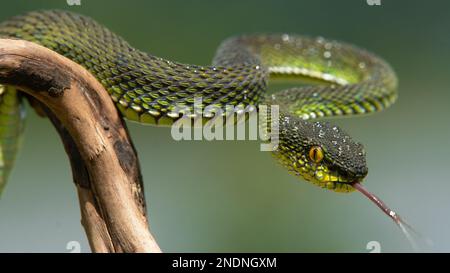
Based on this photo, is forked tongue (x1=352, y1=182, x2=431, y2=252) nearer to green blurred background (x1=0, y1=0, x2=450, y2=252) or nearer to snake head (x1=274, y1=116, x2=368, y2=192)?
snake head (x1=274, y1=116, x2=368, y2=192)

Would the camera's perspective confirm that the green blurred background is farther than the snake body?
Yes

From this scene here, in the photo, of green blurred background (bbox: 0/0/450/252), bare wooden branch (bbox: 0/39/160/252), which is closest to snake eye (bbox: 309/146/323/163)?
bare wooden branch (bbox: 0/39/160/252)

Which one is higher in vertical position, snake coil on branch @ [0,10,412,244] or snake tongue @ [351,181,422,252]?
snake coil on branch @ [0,10,412,244]

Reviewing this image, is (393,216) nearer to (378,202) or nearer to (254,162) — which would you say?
Answer: (378,202)

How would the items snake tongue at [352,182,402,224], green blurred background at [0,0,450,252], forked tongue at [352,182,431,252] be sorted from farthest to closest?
green blurred background at [0,0,450,252] < snake tongue at [352,182,402,224] < forked tongue at [352,182,431,252]

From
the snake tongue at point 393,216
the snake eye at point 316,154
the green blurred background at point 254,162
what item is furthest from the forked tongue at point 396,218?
the green blurred background at point 254,162

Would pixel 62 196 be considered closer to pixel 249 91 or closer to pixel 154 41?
pixel 154 41
